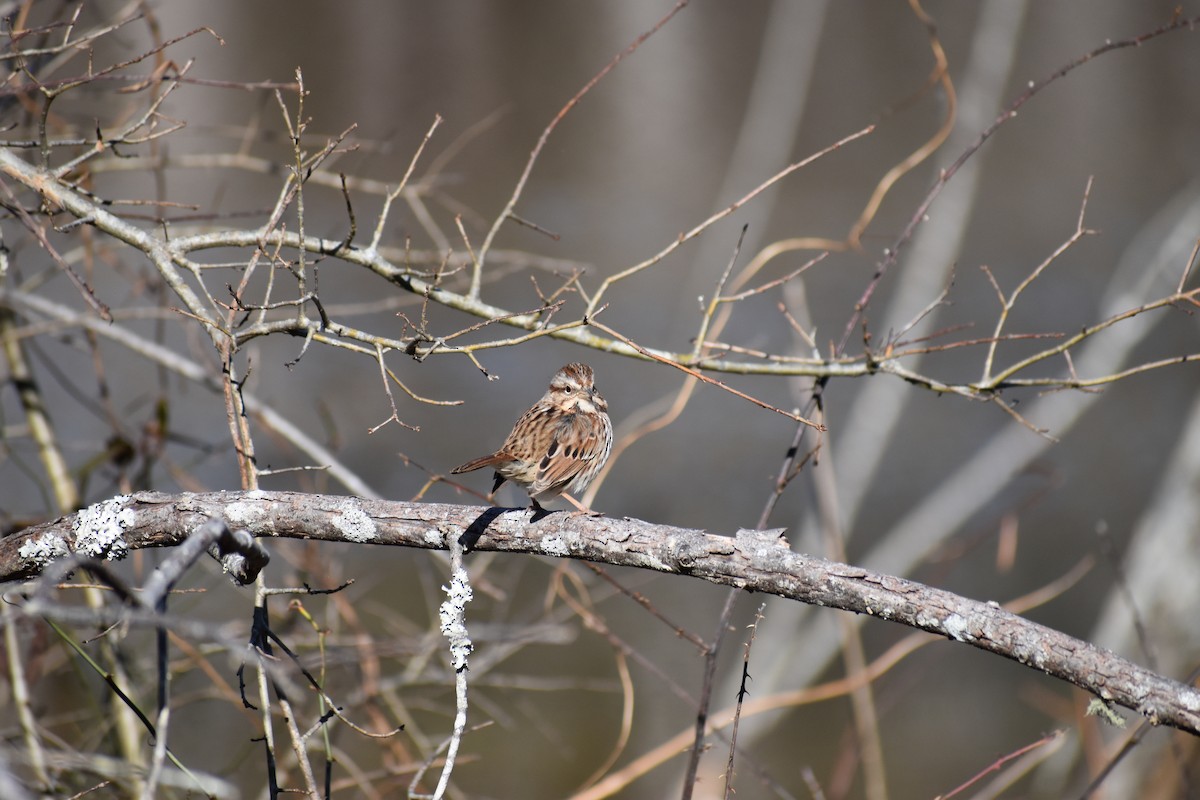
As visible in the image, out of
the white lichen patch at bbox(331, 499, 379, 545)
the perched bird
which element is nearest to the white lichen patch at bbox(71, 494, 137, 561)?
the white lichen patch at bbox(331, 499, 379, 545)

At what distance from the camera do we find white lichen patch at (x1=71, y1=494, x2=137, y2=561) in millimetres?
2914

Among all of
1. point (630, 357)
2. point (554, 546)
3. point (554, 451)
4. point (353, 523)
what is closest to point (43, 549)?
point (353, 523)

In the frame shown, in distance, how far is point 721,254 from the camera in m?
12.3

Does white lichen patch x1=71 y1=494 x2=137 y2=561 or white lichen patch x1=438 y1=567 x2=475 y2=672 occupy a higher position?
white lichen patch x1=71 y1=494 x2=137 y2=561

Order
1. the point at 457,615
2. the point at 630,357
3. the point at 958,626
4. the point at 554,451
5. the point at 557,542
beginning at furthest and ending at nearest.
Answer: the point at 554,451
the point at 630,357
the point at 557,542
the point at 457,615
the point at 958,626

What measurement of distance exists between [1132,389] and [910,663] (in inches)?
213

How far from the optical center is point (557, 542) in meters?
3.02

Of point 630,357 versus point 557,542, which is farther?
point 630,357

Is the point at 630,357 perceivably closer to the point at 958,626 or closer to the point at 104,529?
the point at 958,626

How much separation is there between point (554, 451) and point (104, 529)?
1.83 m

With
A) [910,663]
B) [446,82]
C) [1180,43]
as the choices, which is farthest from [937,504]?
[1180,43]

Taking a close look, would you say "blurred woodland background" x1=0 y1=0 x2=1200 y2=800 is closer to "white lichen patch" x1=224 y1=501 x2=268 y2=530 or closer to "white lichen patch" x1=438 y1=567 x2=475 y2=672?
"white lichen patch" x1=224 y1=501 x2=268 y2=530

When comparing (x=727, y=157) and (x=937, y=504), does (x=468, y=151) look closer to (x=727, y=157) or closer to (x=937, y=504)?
(x=727, y=157)

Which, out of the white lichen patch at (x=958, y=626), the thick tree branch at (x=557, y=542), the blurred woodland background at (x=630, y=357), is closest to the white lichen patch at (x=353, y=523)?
the thick tree branch at (x=557, y=542)
